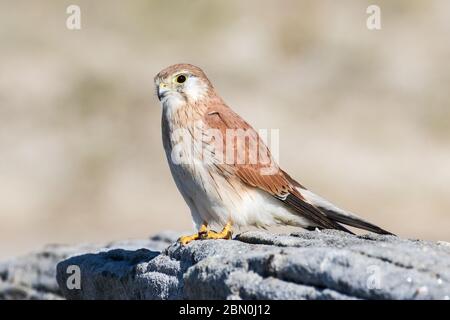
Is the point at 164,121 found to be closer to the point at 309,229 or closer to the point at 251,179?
the point at 251,179

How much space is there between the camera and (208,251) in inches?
256

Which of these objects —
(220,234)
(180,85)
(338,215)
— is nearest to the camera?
(220,234)

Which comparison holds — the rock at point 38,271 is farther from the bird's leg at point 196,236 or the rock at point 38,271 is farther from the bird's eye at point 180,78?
the bird's eye at point 180,78

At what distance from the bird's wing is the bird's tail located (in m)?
0.05

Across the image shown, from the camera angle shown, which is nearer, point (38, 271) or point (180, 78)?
point (180, 78)

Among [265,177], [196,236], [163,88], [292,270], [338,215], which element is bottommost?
[292,270]

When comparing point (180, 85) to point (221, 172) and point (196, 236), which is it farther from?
point (196, 236)

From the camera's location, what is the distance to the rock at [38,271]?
9.20m

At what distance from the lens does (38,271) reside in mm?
9367

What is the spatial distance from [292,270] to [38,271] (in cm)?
429

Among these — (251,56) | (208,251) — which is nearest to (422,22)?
(251,56)

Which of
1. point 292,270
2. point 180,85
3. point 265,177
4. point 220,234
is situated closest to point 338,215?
point 265,177
